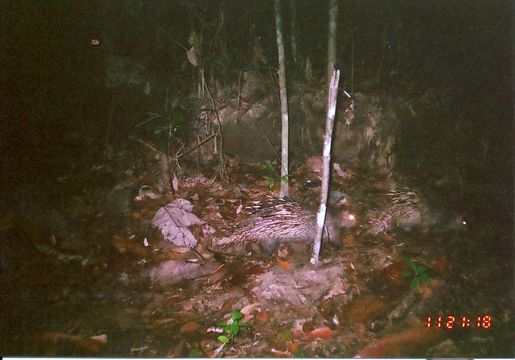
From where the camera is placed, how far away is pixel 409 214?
1.52 meters

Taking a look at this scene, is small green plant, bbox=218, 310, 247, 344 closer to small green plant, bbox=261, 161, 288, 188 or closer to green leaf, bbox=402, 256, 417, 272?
small green plant, bbox=261, 161, 288, 188

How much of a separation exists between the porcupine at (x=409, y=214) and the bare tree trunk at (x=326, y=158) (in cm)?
18

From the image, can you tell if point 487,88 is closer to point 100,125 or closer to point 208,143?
point 208,143

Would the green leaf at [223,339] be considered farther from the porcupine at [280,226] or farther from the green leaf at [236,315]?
the porcupine at [280,226]

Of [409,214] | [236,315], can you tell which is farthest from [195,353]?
[409,214]

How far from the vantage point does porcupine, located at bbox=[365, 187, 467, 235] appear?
1.50 m

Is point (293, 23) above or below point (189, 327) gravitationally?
above

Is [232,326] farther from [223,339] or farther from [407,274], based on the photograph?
[407,274]

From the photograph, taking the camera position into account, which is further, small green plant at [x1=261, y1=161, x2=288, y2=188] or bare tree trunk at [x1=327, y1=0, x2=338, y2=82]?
small green plant at [x1=261, y1=161, x2=288, y2=188]

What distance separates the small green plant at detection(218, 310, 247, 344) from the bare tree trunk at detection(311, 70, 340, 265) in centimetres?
34

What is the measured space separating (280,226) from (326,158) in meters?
0.31

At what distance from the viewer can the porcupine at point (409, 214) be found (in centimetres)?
150

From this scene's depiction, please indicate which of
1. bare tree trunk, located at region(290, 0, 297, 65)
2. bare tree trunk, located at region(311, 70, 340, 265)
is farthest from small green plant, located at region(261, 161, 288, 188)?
bare tree trunk, located at region(290, 0, 297, 65)
